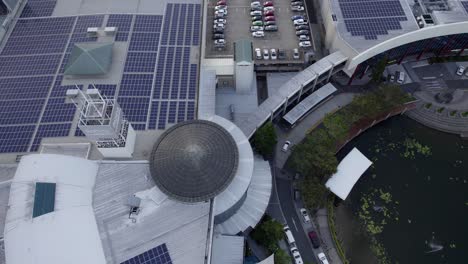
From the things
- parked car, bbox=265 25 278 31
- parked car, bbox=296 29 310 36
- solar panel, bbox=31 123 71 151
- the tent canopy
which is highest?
parked car, bbox=296 29 310 36

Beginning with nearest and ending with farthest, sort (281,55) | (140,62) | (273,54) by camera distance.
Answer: (140,62), (281,55), (273,54)

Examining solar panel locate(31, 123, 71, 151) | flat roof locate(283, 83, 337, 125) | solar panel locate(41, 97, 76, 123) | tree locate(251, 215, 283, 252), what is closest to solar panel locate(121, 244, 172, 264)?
tree locate(251, 215, 283, 252)

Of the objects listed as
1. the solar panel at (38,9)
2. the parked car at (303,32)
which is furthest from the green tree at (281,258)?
the solar panel at (38,9)

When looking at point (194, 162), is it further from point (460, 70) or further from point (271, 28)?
point (460, 70)

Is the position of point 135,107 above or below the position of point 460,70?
below

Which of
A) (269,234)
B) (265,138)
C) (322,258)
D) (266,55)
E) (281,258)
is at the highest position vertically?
(266,55)

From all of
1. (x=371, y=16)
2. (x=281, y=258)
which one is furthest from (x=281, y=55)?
(x=281, y=258)

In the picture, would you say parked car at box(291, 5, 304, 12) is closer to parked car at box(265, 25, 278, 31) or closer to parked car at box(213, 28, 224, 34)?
parked car at box(265, 25, 278, 31)

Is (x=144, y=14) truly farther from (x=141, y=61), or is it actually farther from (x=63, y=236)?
(x=63, y=236)
